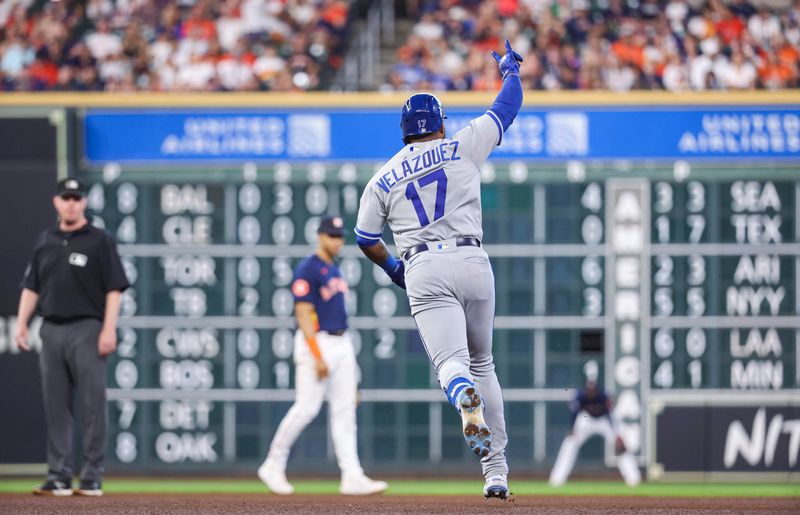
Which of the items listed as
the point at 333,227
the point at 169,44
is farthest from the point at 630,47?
the point at 333,227

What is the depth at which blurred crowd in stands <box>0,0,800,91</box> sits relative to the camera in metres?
14.1

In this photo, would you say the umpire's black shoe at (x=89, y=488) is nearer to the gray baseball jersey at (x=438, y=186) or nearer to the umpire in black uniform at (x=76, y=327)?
the umpire in black uniform at (x=76, y=327)

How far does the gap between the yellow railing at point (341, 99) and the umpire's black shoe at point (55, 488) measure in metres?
4.58

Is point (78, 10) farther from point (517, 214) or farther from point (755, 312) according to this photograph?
point (755, 312)

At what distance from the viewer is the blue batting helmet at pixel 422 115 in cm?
695

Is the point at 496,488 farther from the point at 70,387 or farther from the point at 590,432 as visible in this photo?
the point at 590,432

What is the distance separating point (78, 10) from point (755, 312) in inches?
313

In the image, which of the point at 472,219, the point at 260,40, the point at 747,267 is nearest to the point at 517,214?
the point at 747,267

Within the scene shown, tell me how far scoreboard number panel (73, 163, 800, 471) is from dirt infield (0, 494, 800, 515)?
12.4 ft

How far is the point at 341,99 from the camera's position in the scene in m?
12.7

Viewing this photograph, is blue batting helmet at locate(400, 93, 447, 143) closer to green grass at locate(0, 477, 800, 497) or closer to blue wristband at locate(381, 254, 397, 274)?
blue wristband at locate(381, 254, 397, 274)

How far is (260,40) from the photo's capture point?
14.7 metres

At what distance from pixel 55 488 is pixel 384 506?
2495 mm

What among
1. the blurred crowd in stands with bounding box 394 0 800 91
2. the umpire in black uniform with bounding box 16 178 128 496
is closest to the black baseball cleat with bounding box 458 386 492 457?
the umpire in black uniform with bounding box 16 178 128 496
